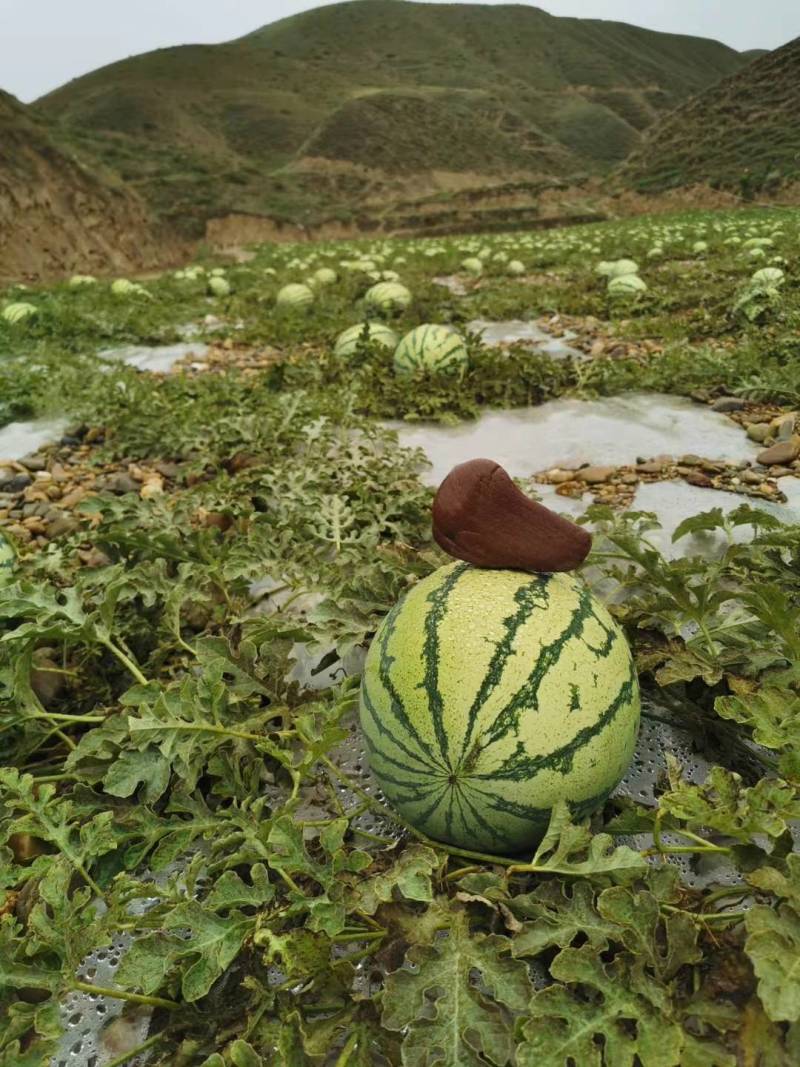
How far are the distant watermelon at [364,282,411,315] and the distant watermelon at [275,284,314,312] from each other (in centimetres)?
138

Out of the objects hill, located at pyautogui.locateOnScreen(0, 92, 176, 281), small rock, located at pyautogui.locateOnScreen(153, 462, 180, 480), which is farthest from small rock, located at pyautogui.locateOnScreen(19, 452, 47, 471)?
hill, located at pyautogui.locateOnScreen(0, 92, 176, 281)

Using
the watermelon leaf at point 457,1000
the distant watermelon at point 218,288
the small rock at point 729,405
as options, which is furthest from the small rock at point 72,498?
the distant watermelon at point 218,288

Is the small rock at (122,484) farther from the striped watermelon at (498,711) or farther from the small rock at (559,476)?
the striped watermelon at (498,711)

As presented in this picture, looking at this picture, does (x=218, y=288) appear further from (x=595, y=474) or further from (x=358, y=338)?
(x=595, y=474)

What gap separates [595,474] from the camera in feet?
12.8

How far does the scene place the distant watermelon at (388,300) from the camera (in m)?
8.00

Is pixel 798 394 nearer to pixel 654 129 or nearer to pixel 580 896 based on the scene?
pixel 580 896

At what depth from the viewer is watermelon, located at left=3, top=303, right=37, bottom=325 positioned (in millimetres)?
8258

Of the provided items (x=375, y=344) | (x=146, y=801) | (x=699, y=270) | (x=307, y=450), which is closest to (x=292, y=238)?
(x=699, y=270)

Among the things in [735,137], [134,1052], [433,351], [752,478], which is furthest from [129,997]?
[735,137]

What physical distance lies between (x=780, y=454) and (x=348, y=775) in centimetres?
313

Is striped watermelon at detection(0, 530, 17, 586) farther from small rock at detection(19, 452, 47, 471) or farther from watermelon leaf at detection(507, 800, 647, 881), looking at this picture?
watermelon leaf at detection(507, 800, 647, 881)

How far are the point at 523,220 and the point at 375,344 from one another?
94.3 feet

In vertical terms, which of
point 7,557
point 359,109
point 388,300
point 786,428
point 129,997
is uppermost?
point 359,109
